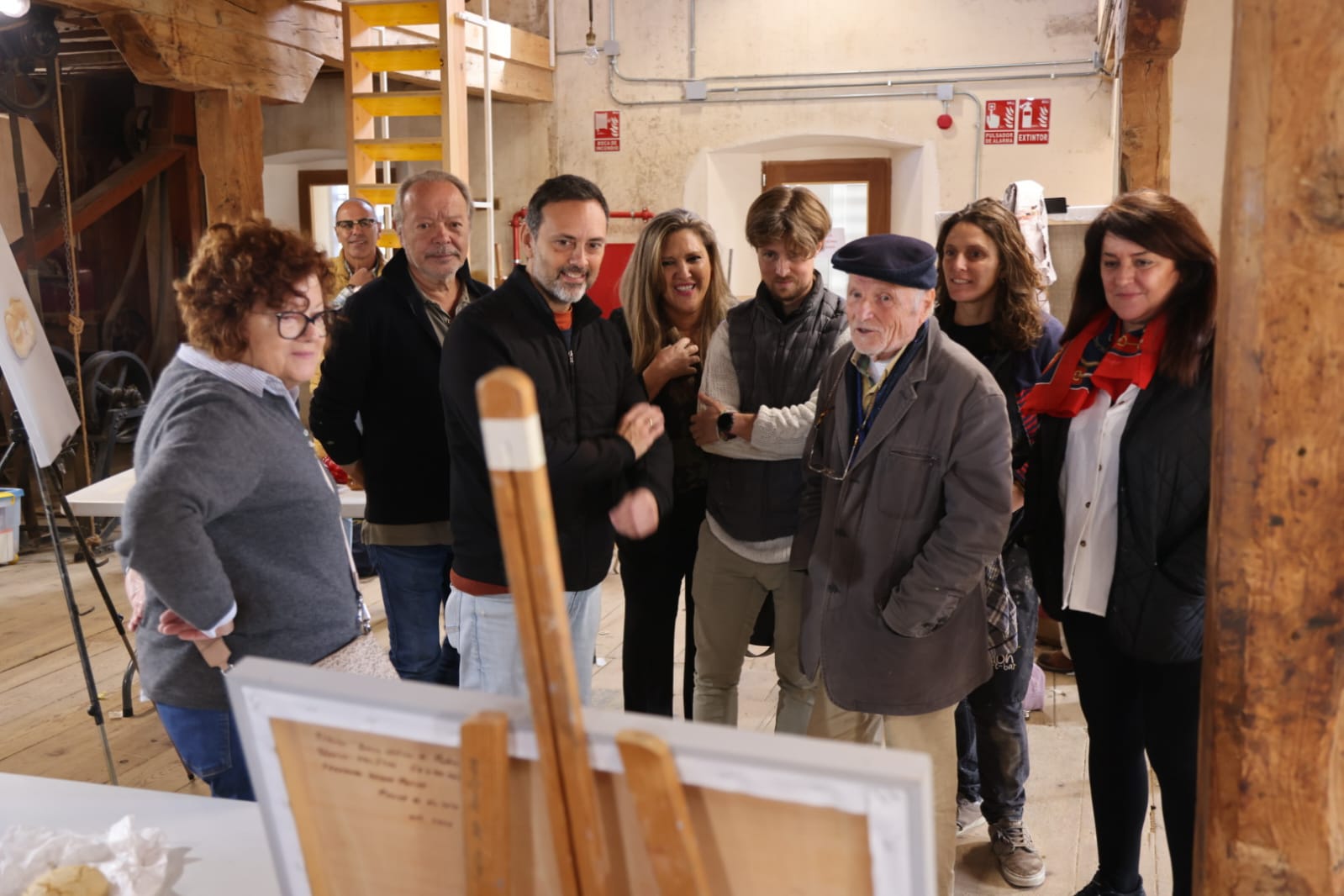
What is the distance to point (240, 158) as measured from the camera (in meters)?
5.07

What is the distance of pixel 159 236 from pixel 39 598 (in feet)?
12.6

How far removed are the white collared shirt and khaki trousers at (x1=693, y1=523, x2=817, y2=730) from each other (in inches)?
26.7

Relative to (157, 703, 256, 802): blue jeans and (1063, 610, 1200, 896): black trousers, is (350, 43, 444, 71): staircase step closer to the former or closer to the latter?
(157, 703, 256, 802): blue jeans

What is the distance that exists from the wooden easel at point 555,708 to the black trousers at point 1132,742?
5.00 feet

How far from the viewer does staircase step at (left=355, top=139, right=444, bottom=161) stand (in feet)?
19.2

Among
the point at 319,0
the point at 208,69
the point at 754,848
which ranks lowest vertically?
the point at 754,848

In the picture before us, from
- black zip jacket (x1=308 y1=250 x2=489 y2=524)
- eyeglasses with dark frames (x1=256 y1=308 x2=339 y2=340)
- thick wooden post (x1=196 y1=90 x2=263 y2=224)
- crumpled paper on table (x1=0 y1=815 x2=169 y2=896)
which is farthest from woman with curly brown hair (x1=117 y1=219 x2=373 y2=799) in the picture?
thick wooden post (x1=196 y1=90 x2=263 y2=224)

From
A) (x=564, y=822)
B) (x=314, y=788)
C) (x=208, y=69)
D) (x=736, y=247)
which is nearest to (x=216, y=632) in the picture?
(x=314, y=788)

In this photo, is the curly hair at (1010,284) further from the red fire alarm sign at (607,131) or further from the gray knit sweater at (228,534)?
the red fire alarm sign at (607,131)

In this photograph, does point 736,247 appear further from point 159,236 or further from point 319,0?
point 159,236

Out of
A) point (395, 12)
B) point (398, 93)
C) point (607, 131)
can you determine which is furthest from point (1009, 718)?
point (607, 131)

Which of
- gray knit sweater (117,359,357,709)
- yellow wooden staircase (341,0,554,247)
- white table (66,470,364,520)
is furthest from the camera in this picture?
yellow wooden staircase (341,0,554,247)

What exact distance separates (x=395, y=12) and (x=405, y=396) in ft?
12.4

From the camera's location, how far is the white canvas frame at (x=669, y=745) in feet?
2.55
